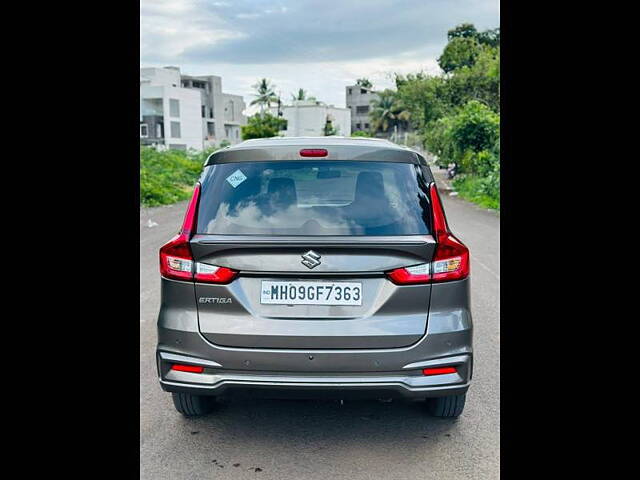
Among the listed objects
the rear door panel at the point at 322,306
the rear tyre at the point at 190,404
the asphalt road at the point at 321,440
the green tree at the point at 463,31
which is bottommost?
the asphalt road at the point at 321,440

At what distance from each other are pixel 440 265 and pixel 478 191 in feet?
64.2

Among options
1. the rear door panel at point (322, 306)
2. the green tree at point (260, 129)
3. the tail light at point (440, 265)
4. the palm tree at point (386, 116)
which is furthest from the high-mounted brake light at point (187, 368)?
the palm tree at point (386, 116)

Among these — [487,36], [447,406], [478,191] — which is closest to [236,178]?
[447,406]

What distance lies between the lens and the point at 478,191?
22.6 m

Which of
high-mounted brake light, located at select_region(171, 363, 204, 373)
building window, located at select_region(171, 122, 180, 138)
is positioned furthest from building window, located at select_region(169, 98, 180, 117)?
high-mounted brake light, located at select_region(171, 363, 204, 373)

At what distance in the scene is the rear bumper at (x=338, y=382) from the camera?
360 cm

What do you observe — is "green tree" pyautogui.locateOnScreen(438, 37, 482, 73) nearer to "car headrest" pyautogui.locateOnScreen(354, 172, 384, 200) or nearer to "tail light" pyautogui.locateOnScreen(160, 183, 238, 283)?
"car headrest" pyautogui.locateOnScreen(354, 172, 384, 200)

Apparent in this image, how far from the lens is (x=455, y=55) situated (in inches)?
1766

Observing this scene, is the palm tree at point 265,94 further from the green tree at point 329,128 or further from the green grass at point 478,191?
the green grass at point 478,191

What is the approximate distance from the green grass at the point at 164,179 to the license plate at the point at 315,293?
18868 mm

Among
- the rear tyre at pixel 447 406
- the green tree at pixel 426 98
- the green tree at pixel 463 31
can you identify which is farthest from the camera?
the green tree at pixel 463 31

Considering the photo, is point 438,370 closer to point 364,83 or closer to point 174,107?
point 174,107
